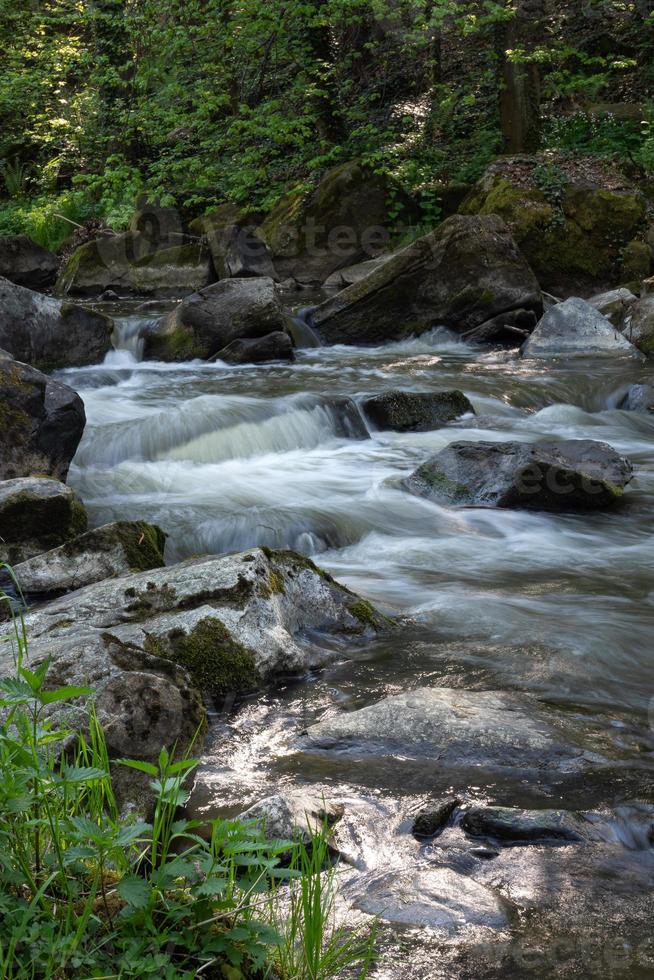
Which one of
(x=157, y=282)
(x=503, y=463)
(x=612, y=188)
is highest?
(x=612, y=188)

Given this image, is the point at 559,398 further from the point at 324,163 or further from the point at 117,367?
the point at 324,163

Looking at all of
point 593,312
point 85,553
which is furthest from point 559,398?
point 85,553

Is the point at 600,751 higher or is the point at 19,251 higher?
the point at 19,251

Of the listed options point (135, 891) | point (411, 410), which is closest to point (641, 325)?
point (411, 410)

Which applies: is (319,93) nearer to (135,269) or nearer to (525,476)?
(135,269)

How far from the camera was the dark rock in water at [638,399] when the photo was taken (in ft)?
31.5

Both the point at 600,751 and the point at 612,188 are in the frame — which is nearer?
the point at 600,751

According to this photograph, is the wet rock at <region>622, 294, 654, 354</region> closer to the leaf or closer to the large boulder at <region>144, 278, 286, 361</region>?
the large boulder at <region>144, 278, 286, 361</region>

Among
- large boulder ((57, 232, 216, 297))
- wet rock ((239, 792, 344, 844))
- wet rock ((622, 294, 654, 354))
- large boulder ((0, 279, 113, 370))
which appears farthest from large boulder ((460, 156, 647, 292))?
wet rock ((239, 792, 344, 844))

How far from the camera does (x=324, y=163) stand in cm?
1862

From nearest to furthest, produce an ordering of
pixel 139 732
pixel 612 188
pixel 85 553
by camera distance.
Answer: pixel 139 732 < pixel 85 553 < pixel 612 188

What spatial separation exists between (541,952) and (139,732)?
1.37m

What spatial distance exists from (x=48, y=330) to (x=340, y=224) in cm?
802

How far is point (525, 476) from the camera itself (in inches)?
263
